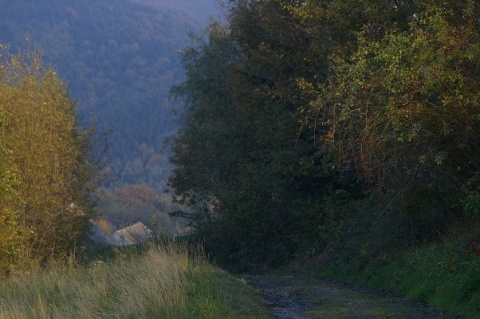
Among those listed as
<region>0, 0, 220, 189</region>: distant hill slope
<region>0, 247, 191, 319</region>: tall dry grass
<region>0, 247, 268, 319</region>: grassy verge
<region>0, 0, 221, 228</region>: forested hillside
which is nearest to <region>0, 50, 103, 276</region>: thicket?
<region>0, 247, 191, 319</region>: tall dry grass

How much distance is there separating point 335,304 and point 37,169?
13.3m

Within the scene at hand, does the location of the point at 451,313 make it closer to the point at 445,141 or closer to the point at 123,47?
the point at 445,141

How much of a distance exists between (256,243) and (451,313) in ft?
50.9

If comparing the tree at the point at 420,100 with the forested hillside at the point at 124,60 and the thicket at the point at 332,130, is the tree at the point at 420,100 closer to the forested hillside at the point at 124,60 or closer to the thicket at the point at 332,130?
the thicket at the point at 332,130

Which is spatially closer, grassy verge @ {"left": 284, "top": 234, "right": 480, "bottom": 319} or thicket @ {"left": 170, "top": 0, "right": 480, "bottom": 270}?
grassy verge @ {"left": 284, "top": 234, "right": 480, "bottom": 319}

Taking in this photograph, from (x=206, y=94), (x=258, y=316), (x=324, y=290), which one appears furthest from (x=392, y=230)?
(x=206, y=94)

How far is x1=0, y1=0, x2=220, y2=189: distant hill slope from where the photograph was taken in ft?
447

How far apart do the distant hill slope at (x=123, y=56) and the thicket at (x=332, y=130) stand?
89.7 meters

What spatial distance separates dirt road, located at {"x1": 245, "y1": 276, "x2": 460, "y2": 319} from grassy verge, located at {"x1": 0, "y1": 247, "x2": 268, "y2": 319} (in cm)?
53

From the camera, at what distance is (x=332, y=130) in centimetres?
1380

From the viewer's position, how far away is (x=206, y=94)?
3466 cm

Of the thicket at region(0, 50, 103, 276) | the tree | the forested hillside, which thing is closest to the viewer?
the tree

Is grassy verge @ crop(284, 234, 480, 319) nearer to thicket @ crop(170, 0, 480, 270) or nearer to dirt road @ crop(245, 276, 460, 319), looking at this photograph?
dirt road @ crop(245, 276, 460, 319)

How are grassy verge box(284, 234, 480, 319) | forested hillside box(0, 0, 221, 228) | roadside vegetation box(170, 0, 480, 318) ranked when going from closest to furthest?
grassy verge box(284, 234, 480, 319) → roadside vegetation box(170, 0, 480, 318) → forested hillside box(0, 0, 221, 228)
